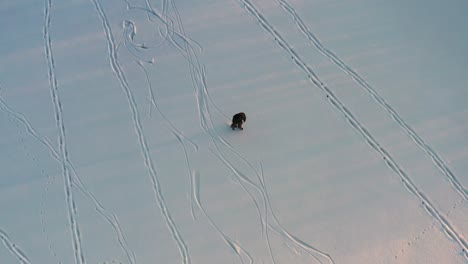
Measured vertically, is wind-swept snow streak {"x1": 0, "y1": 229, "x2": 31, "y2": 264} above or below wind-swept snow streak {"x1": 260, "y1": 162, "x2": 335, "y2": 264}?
below

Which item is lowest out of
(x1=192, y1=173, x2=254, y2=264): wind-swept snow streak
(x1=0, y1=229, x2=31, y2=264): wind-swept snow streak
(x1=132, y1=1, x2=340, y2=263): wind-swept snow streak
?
(x1=0, y1=229, x2=31, y2=264): wind-swept snow streak

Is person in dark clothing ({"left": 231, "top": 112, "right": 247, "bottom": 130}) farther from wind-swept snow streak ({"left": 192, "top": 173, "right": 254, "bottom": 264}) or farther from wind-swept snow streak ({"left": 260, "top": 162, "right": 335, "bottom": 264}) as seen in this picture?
wind-swept snow streak ({"left": 260, "top": 162, "right": 335, "bottom": 264})

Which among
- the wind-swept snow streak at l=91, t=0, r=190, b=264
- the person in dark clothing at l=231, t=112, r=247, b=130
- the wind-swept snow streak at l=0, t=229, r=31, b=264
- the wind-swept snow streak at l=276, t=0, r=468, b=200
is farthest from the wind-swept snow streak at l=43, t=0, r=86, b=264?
the wind-swept snow streak at l=276, t=0, r=468, b=200

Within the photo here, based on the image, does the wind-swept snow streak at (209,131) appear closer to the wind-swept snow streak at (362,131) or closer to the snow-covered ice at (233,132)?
the snow-covered ice at (233,132)

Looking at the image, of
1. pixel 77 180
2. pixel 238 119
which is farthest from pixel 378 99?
pixel 77 180

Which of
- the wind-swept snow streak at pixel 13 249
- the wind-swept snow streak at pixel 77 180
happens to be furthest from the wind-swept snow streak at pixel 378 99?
the wind-swept snow streak at pixel 13 249

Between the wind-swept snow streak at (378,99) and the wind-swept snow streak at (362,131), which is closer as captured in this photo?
the wind-swept snow streak at (362,131)

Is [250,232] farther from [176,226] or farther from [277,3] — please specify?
[277,3]
